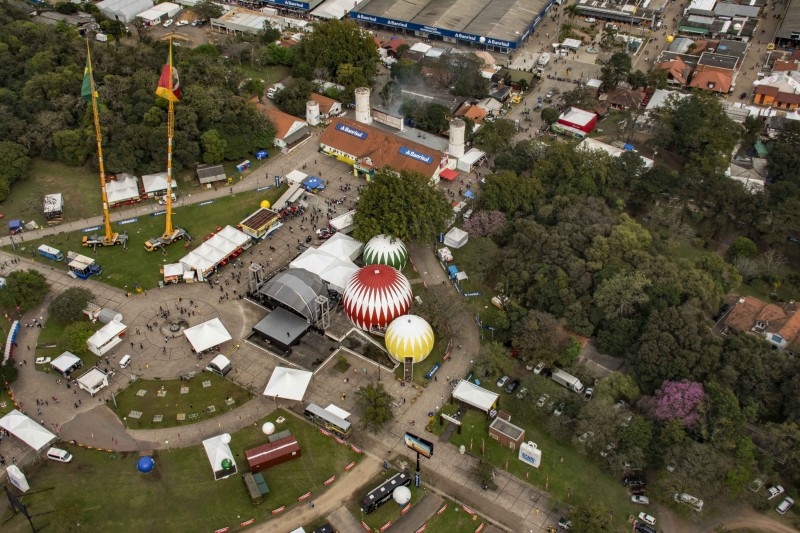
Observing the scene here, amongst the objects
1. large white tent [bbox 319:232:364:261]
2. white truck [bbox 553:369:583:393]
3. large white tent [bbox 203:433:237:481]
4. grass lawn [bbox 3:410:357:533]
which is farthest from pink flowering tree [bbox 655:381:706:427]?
large white tent [bbox 203:433:237:481]

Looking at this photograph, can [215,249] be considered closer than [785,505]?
No

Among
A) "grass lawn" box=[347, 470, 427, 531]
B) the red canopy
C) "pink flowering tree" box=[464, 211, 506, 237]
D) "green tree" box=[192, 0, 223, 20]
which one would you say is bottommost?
"grass lawn" box=[347, 470, 427, 531]

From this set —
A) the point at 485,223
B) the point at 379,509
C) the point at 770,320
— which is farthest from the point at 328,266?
the point at 770,320

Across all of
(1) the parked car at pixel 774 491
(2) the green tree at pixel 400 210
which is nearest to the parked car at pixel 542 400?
(1) the parked car at pixel 774 491

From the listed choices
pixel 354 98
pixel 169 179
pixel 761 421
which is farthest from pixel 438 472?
pixel 354 98

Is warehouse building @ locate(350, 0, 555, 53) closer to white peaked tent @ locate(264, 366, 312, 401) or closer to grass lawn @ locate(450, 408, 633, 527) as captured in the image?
grass lawn @ locate(450, 408, 633, 527)

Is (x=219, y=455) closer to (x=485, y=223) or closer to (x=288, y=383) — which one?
(x=288, y=383)
